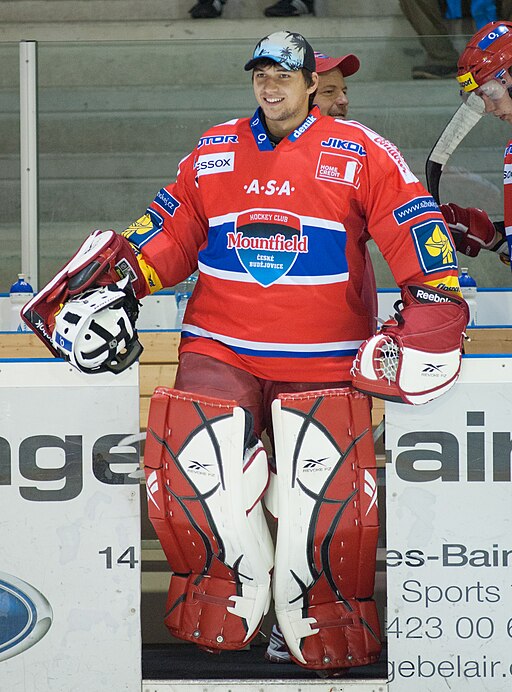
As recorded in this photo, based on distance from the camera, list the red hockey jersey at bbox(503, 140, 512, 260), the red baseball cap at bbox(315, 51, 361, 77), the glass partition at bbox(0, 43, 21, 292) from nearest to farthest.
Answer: the red baseball cap at bbox(315, 51, 361, 77)
the red hockey jersey at bbox(503, 140, 512, 260)
the glass partition at bbox(0, 43, 21, 292)

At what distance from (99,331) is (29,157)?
2747 mm

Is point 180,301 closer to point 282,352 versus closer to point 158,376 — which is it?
point 158,376

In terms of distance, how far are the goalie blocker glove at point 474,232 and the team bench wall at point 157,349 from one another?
0.81 feet

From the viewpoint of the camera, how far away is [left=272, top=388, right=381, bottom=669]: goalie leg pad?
1.95 metres

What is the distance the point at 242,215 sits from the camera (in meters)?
2.07

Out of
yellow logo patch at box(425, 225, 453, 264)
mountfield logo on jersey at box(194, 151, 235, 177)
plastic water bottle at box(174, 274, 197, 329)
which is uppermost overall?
mountfield logo on jersey at box(194, 151, 235, 177)

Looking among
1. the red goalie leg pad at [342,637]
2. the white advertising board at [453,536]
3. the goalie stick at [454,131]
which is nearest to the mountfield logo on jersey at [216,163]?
the white advertising board at [453,536]

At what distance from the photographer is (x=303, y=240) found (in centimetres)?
203

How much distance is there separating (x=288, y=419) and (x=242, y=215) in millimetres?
402

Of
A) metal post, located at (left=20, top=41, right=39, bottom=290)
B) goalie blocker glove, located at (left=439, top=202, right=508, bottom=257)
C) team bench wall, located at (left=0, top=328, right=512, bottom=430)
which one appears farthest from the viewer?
metal post, located at (left=20, top=41, right=39, bottom=290)

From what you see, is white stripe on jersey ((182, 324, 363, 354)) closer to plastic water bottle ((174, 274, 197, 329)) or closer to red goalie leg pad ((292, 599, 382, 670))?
red goalie leg pad ((292, 599, 382, 670))

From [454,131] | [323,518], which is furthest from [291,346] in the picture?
[454,131]

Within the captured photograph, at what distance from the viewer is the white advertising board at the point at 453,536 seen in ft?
6.26

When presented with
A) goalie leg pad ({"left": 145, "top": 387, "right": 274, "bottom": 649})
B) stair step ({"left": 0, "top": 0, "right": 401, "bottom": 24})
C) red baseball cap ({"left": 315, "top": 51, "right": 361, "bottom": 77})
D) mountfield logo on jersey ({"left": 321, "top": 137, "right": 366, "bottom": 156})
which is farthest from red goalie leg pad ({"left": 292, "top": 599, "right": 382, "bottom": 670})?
stair step ({"left": 0, "top": 0, "right": 401, "bottom": 24})
